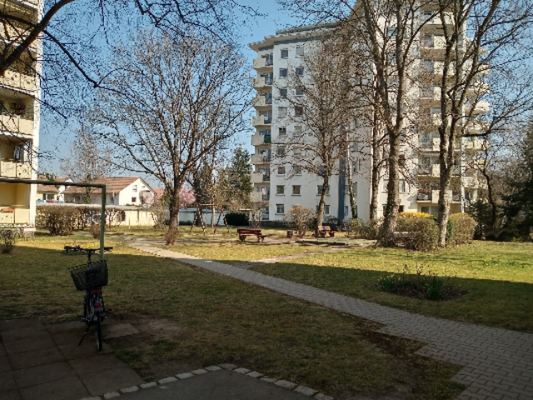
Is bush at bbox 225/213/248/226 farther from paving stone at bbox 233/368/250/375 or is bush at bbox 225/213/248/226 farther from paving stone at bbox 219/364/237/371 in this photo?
paving stone at bbox 233/368/250/375

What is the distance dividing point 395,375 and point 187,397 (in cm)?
231

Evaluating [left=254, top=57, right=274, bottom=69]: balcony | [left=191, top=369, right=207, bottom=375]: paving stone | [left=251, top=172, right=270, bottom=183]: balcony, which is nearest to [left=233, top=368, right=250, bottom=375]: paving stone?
[left=191, top=369, right=207, bottom=375]: paving stone

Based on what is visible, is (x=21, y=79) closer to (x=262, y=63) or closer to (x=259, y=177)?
(x=259, y=177)

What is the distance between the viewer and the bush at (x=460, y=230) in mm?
21438

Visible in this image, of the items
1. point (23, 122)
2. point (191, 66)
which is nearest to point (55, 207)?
point (23, 122)

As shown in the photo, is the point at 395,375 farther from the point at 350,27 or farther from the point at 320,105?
the point at 320,105

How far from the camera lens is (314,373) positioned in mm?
4492

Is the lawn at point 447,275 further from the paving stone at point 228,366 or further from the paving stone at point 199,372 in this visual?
the paving stone at point 199,372

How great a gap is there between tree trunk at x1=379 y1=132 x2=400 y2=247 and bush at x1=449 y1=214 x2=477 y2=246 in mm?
3850

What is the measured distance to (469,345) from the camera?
18.7ft

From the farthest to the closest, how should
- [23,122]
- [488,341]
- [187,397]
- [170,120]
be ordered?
1. [23,122]
2. [170,120]
3. [488,341]
4. [187,397]


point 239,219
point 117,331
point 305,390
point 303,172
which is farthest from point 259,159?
point 305,390

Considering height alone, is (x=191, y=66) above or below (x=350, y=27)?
below

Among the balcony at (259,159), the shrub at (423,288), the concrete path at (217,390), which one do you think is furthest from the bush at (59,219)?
the balcony at (259,159)
